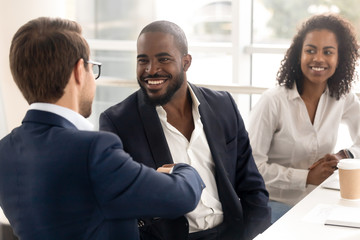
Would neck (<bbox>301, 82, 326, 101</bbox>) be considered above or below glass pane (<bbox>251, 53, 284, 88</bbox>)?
above

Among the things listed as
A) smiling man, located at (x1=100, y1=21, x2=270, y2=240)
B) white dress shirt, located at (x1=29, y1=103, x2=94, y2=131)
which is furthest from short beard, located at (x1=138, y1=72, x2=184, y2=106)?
white dress shirt, located at (x1=29, y1=103, x2=94, y2=131)

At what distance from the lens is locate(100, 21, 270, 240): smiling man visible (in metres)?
2.10

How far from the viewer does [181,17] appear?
5.91m

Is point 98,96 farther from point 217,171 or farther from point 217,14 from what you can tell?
point 217,171

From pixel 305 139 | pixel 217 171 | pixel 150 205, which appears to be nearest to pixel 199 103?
pixel 217 171

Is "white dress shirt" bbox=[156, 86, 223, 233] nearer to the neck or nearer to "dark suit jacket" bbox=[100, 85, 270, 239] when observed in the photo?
"dark suit jacket" bbox=[100, 85, 270, 239]

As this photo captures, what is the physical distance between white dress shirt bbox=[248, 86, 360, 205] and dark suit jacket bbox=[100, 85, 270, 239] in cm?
32

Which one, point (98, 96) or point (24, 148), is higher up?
point (24, 148)

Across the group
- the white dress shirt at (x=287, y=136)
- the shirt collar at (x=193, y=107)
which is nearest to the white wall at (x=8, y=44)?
the white dress shirt at (x=287, y=136)

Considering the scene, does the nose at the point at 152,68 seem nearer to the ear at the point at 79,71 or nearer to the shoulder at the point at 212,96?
the shoulder at the point at 212,96

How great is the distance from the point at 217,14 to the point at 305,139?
10.6 ft

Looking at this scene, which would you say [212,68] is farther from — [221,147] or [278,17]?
[221,147]

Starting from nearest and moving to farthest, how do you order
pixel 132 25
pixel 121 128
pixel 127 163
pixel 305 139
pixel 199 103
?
pixel 127 163, pixel 121 128, pixel 199 103, pixel 305 139, pixel 132 25

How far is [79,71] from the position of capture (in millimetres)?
1454
